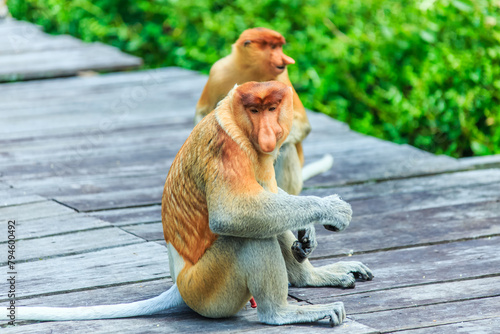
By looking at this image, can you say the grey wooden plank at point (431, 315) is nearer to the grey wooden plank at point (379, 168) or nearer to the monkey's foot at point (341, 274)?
the monkey's foot at point (341, 274)

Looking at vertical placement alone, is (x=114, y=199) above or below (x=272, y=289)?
below

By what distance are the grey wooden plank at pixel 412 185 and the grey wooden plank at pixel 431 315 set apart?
1.73 m

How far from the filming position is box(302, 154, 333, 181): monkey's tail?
4.95m

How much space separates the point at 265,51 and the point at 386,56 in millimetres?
3369

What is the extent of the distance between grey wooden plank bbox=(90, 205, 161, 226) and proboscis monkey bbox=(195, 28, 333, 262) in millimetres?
627

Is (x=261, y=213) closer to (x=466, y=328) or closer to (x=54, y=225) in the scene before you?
(x=466, y=328)

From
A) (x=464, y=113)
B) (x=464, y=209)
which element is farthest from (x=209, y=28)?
(x=464, y=209)

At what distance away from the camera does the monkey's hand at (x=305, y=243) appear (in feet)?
9.63

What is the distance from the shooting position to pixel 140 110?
23.5 feet

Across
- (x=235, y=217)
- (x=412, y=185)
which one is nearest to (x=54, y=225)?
(x=235, y=217)

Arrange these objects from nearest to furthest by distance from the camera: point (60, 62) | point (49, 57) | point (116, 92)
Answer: point (116, 92), point (60, 62), point (49, 57)

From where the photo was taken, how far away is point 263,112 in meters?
2.66

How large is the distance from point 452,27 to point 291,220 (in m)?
4.96

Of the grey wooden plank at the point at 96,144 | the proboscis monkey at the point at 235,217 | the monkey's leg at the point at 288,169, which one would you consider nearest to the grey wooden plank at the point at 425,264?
the proboscis monkey at the point at 235,217
